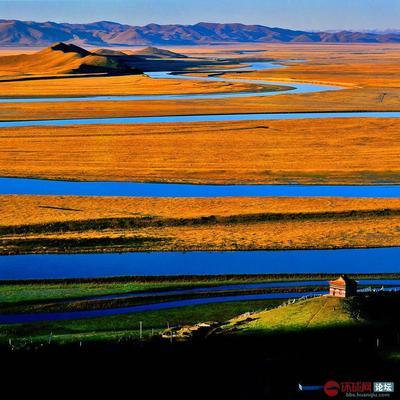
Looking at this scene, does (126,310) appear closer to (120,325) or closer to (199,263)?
(120,325)

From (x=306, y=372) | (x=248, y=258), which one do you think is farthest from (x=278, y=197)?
(x=306, y=372)

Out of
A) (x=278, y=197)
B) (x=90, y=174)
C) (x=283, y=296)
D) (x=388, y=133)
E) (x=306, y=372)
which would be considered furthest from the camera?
(x=388, y=133)

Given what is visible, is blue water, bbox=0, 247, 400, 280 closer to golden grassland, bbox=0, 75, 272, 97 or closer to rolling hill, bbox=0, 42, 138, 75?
golden grassland, bbox=0, 75, 272, 97

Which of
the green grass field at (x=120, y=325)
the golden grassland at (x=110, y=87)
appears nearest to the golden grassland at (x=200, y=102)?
the golden grassland at (x=110, y=87)

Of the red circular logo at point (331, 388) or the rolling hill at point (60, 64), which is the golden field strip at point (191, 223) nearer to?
the red circular logo at point (331, 388)

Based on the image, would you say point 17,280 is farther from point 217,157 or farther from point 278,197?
point 217,157
